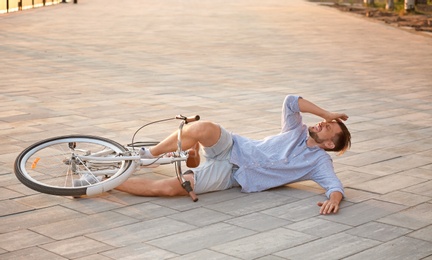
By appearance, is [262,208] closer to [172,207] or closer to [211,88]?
[172,207]

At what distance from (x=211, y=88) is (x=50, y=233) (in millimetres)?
7018

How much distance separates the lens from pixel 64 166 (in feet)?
23.6

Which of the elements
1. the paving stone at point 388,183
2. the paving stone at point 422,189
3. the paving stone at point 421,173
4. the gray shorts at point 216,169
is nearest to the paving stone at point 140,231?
the gray shorts at point 216,169

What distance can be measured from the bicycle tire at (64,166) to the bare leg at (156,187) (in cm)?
20

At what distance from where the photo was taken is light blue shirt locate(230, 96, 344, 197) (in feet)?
22.0

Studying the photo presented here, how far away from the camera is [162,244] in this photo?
554 cm

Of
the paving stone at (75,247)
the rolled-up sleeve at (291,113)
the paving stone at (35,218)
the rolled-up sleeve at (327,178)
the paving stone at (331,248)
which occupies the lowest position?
the paving stone at (35,218)

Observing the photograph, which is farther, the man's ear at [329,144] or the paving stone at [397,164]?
the paving stone at [397,164]

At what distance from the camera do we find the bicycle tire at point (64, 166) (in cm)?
628

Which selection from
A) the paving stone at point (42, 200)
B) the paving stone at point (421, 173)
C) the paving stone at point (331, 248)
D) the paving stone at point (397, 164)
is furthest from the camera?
the paving stone at point (397, 164)

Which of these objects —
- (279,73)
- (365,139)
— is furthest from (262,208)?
(279,73)

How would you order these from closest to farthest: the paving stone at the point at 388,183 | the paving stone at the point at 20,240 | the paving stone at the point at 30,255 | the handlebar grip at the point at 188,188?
the paving stone at the point at 30,255, the paving stone at the point at 20,240, the handlebar grip at the point at 188,188, the paving stone at the point at 388,183

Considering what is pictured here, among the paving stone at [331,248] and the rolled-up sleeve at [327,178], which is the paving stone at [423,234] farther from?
the rolled-up sleeve at [327,178]

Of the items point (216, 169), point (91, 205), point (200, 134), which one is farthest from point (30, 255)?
point (216, 169)
